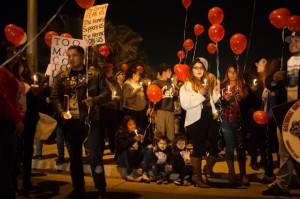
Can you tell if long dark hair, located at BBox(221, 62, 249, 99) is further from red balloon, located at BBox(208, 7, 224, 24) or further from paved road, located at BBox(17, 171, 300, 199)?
red balloon, located at BBox(208, 7, 224, 24)

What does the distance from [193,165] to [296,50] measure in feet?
7.95

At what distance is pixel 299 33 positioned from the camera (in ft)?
18.8

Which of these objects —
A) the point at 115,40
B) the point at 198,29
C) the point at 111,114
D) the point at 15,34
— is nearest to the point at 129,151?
the point at 111,114

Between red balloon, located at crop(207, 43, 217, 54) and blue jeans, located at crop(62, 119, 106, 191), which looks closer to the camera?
blue jeans, located at crop(62, 119, 106, 191)

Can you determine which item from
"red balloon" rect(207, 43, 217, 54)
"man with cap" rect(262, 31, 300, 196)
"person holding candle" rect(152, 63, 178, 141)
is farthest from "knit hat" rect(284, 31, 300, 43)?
"red balloon" rect(207, 43, 217, 54)

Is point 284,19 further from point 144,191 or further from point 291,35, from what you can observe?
point 144,191

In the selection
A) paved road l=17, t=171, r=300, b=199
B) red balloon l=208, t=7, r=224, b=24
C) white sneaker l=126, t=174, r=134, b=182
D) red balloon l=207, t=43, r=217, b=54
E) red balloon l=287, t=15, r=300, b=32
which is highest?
red balloon l=208, t=7, r=224, b=24

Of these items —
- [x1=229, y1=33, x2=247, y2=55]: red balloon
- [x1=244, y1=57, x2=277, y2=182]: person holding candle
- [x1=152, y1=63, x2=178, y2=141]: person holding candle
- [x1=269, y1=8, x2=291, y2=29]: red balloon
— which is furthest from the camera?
[x1=152, y1=63, x2=178, y2=141]: person holding candle

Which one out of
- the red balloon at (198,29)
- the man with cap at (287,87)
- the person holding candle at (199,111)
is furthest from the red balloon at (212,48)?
the man with cap at (287,87)

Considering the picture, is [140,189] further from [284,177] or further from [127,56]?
[127,56]

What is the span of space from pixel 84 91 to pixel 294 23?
13.8ft

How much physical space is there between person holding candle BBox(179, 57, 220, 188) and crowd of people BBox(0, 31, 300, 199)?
0.02 m

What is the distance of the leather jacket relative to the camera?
18.0ft

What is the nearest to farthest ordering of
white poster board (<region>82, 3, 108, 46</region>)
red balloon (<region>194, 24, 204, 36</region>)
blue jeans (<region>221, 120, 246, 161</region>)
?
blue jeans (<region>221, 120, 246, 161</region>)
white poster board (<region>82, 3, 108, 46</region>)
red balloon (<region>194, 24, 204, 36</region>)
